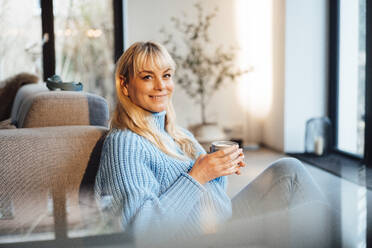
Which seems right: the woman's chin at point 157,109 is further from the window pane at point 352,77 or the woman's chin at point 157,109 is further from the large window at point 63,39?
the large window at point 63,39

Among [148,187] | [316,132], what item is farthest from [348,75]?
[148,187]

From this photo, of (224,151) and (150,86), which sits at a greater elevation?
(150,86)

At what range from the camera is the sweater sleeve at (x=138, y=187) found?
2.68 ft

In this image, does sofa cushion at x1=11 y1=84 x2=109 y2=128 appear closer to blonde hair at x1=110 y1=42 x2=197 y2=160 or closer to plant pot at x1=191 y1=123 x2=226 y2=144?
blonde hair at x1=110 y1=42 x2=197 y2=160

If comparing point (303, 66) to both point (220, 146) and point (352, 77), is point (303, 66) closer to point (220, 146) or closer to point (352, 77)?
point (352, 77)

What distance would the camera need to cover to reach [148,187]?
86 cm

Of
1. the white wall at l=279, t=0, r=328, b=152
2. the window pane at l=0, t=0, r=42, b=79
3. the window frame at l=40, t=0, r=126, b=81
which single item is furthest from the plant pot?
the window pane at l=0, t=0, r=42, b=79

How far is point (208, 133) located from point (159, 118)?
2.78 meters

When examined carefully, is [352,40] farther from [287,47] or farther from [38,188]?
[38,188]

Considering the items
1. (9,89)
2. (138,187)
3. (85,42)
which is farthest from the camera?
(85,42)

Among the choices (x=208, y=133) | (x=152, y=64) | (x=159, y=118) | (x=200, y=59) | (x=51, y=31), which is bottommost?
(x=208, y=133)

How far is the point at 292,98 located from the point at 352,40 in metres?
0.66

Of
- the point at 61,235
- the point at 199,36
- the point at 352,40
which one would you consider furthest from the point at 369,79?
the point at 61,235

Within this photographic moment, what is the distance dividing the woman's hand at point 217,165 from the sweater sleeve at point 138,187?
0.07 feet
